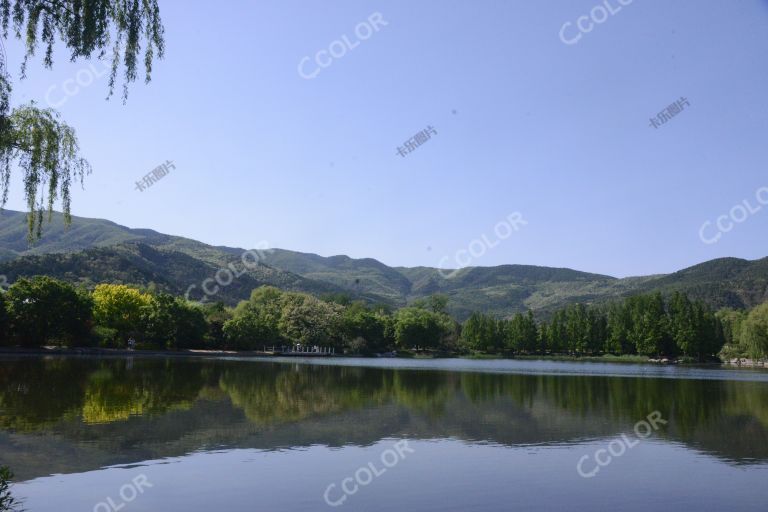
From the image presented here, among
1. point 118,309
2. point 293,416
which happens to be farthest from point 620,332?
point 293,416

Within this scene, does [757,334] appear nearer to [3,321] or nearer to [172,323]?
[172,323]

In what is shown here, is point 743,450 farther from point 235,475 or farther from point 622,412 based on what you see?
point 235,475

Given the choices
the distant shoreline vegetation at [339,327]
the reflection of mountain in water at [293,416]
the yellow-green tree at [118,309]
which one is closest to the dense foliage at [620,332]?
the distant shoreline vegetation at [339,327]

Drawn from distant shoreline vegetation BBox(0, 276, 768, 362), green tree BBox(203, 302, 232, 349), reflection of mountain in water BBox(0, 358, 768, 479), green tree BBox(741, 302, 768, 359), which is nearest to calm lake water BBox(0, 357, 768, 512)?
reflection of mountain in water BBox(0, 358, 768, 479)

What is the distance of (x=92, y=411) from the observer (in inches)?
951

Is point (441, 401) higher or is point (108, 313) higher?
point (108, 313)

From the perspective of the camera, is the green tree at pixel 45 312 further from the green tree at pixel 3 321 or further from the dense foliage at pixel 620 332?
the dense foliage at pixel 620 332

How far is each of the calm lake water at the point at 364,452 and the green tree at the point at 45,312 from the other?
135ft

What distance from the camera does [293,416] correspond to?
2603 centimetres

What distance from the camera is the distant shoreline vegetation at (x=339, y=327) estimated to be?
7400 cm

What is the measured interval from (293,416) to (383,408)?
5415 mm

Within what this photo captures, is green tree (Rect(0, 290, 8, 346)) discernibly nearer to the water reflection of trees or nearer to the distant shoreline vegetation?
the distant shoreline vegetation

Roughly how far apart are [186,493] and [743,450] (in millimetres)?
18106

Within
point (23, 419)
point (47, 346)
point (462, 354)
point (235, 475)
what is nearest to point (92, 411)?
point (23, 419)
